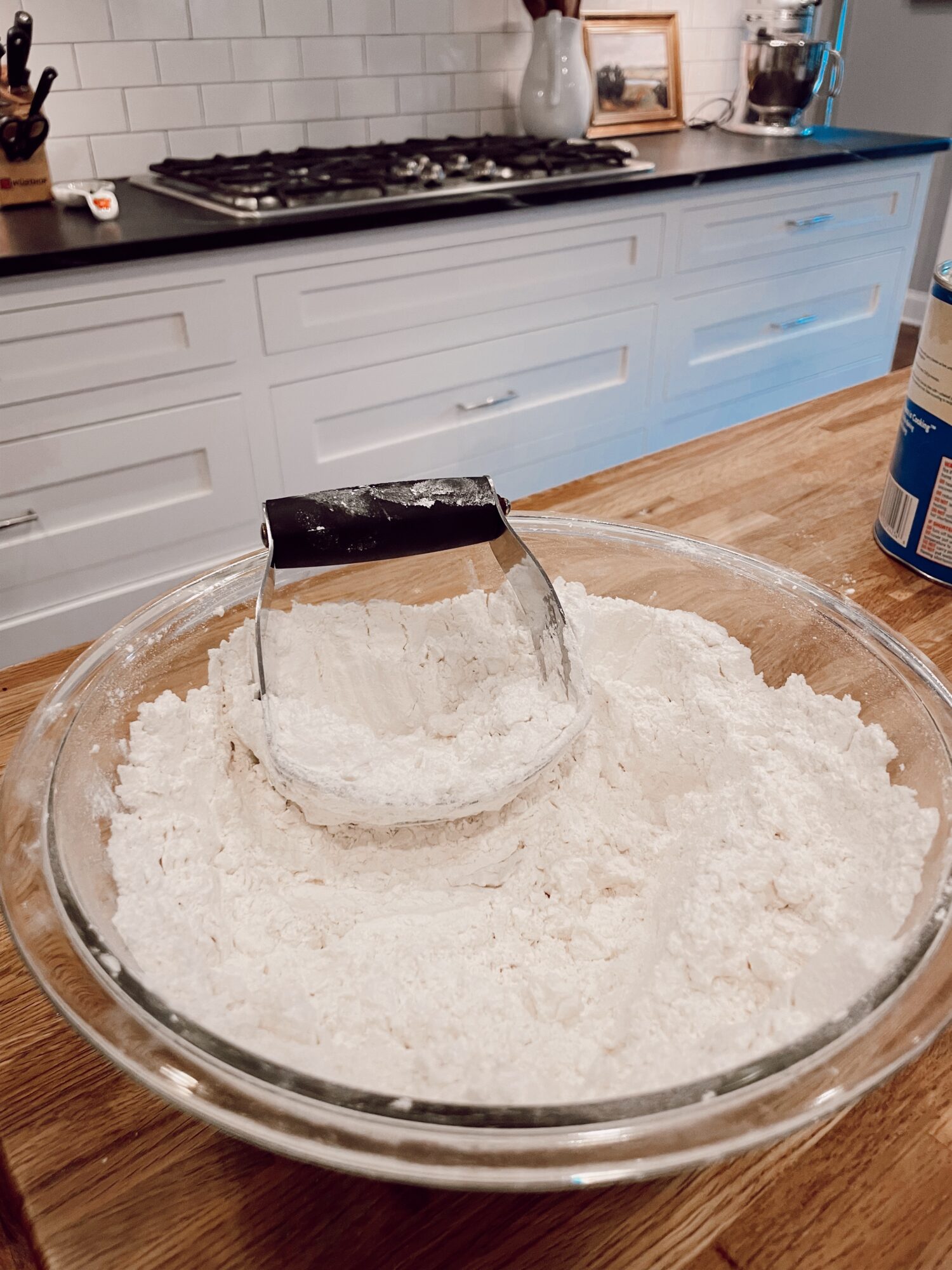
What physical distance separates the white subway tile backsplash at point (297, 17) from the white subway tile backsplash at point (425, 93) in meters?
0.23

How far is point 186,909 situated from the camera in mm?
423

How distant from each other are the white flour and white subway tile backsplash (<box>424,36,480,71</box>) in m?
2.06

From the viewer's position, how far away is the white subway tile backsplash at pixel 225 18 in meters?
1.81

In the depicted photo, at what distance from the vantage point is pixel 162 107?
185cm

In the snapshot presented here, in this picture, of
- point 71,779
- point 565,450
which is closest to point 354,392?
point 565,450

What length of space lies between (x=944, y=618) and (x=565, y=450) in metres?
1.45

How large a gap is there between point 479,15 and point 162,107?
810 millimetres

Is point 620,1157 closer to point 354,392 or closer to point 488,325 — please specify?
point 354,392

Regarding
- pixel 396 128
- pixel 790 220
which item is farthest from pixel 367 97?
pixel 790 220

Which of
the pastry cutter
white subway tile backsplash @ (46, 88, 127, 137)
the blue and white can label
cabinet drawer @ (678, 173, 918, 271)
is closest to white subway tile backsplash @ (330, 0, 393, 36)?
white subway tile backsplash @ (46, 88, 127, 137)

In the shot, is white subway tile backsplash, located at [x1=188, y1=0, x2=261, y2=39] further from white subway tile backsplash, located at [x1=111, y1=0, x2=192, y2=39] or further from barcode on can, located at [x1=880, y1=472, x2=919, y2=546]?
barcode on can, located at [x1=880, y1=472, x2=919, y2=546]

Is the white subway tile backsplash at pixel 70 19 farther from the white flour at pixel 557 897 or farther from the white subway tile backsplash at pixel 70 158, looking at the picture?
the white flour at pixel 557 897

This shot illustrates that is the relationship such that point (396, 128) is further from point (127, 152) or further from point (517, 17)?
point (127, 152)

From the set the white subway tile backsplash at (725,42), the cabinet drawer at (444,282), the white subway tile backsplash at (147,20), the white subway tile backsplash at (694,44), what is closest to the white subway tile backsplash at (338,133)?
the white subway tile backsplash at (147,20)
